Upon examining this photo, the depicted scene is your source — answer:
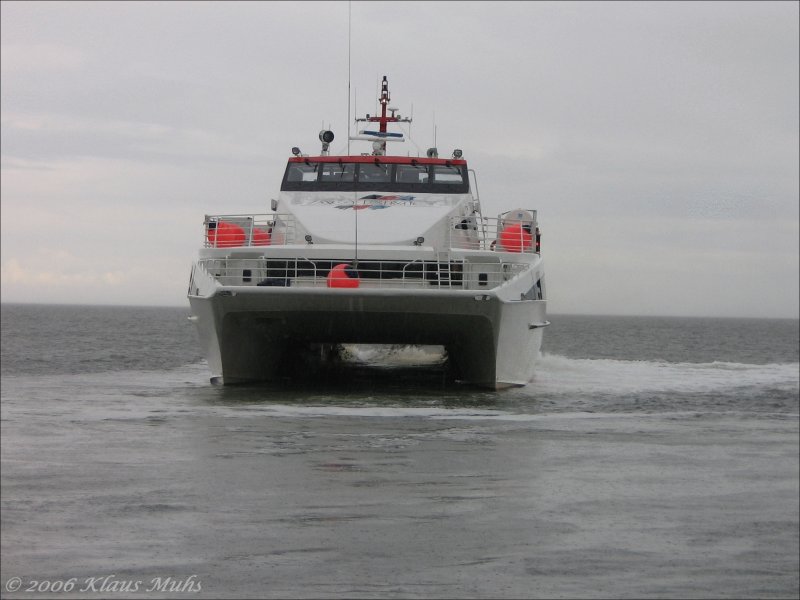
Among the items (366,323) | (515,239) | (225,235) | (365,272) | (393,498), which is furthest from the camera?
(225,235)

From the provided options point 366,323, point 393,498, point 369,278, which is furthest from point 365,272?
point 393,498

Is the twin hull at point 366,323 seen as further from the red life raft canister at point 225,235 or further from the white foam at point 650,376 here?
the white foam at point 650,376

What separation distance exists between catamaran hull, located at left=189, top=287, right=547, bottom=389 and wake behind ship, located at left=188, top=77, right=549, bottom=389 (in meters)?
0.02

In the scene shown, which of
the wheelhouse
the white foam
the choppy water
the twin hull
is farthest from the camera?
the white foam

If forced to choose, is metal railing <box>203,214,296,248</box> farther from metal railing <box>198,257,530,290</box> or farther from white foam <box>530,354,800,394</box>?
white foam <box>530,354,800,394</box>

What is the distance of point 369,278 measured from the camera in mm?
14570

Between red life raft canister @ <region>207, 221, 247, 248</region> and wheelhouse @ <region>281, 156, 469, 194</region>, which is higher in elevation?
wheelhouse @ <region>281, 156, 469, 194</region>

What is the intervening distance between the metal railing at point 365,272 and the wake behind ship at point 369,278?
2 centimetres

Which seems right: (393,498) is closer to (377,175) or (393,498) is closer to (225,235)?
(225,235)

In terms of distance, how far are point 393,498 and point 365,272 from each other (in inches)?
300

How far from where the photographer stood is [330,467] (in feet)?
28.0

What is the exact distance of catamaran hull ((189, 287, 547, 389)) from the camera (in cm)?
1347

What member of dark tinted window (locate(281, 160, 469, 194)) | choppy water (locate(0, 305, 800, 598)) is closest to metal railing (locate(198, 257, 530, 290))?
choppy water (locate(0, 305, 800, 598))

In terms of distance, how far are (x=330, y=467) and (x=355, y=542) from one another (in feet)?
8.78
